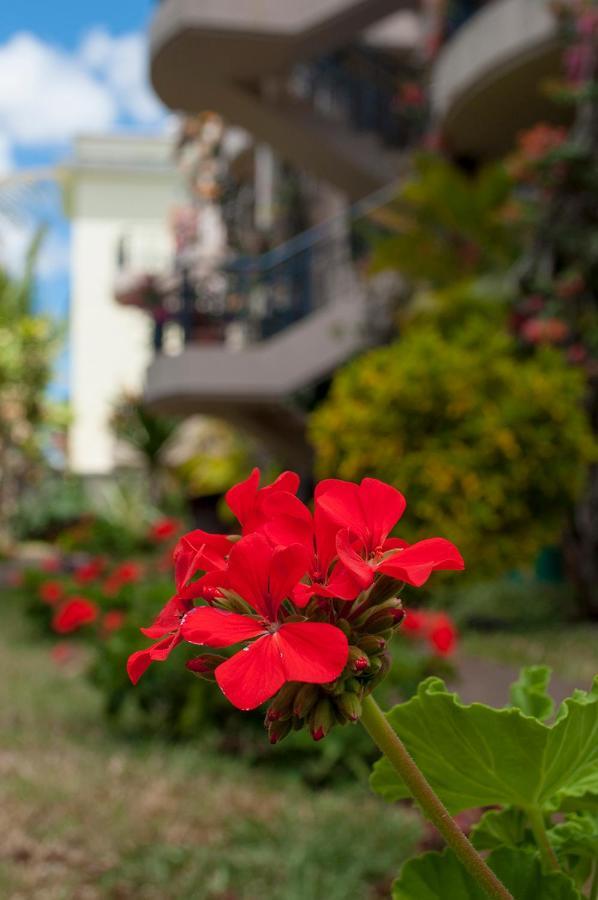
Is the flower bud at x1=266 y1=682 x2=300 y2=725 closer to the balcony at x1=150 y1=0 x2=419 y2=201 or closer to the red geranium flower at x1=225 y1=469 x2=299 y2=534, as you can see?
the red geranium flower at x1=225 y1=469 x2=299 y2=534

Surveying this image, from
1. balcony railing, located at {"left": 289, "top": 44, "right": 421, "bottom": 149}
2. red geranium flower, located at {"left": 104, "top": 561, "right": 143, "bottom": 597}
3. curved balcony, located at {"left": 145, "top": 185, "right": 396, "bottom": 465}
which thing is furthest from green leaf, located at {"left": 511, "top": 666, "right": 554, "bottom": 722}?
balcony railing, located at {"left": 289, "top": 44, "right": 421, "bottom": 149}

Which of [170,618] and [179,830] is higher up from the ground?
[170,618]

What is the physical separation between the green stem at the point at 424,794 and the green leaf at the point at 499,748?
0.33ft

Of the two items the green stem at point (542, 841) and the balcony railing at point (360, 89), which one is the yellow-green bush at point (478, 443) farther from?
the balcony railing at point (360, 89)

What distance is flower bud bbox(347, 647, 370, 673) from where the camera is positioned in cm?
81

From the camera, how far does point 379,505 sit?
0.93 m

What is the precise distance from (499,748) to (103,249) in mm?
31000

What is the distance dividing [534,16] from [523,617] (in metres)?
5.02

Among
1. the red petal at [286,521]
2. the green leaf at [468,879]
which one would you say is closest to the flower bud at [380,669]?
the red petal at [286,521]

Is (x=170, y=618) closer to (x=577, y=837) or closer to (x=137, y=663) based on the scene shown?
(x=137, y=663)

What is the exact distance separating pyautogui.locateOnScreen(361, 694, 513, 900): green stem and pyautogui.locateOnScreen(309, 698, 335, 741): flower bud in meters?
0.03

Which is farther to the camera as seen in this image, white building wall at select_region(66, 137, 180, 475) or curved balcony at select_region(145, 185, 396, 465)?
white building wall at select_region(66, 137, 180, 475)

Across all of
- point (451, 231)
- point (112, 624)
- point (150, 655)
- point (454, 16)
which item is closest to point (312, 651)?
point (150, 655)

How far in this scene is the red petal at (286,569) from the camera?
2.72 feet
